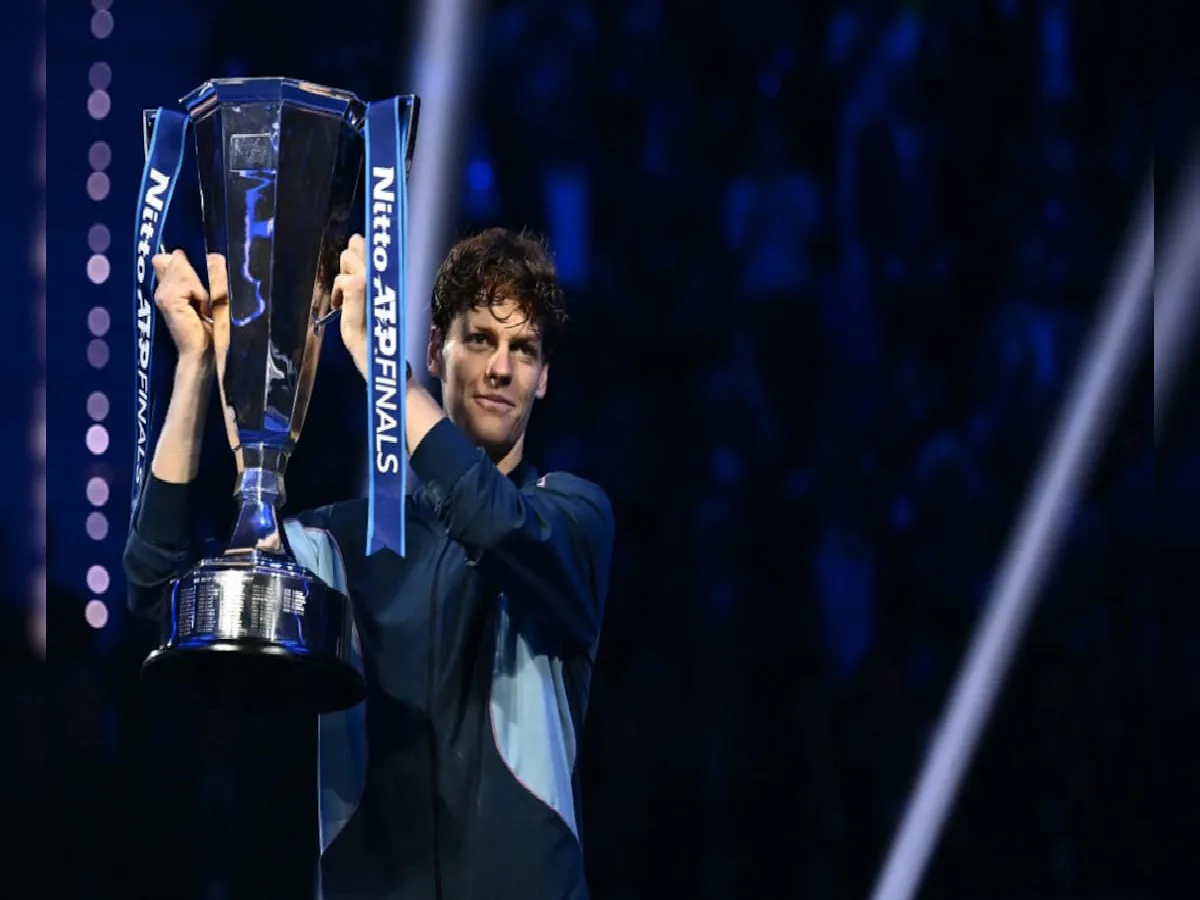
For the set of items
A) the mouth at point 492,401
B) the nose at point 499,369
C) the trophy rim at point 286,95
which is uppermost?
the trophy rim at point 286,95

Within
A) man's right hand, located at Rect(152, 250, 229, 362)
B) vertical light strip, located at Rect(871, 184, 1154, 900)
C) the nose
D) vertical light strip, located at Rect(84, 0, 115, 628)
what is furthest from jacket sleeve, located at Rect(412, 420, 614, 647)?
vertical light strip, located at Rect(871, 184, 1154, 900)

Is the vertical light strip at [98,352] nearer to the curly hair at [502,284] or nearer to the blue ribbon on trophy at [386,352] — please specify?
the curly hair at [502,284]

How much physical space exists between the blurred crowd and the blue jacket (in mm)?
1209

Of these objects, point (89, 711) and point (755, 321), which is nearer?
point (89, 711)

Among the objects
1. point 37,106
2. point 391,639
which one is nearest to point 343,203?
point 391,639

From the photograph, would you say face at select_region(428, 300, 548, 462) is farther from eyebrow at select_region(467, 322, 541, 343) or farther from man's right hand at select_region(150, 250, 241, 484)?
man's right hand at select_region(150, 250, 241, 484)

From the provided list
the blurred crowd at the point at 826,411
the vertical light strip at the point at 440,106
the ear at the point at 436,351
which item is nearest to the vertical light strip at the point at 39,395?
the blurred crowd at the point at 826,411

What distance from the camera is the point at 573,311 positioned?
10.2 ft

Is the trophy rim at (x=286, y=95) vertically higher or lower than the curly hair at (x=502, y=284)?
higher

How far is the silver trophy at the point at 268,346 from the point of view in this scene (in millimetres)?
1642

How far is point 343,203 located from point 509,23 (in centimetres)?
140

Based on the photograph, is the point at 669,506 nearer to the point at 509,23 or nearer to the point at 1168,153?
the point at 509,23

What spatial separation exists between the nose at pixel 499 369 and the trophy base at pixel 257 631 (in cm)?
31

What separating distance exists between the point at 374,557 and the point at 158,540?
0.74ft
